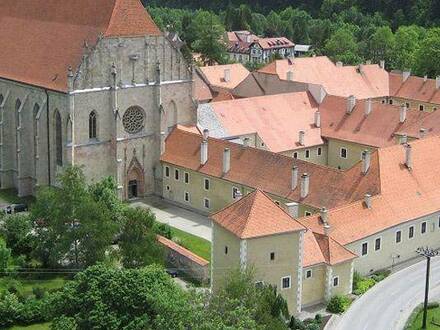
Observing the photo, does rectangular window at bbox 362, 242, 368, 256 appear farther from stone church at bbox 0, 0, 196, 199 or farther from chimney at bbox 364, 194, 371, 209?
stone church at bbox 0, 0, 196, 199

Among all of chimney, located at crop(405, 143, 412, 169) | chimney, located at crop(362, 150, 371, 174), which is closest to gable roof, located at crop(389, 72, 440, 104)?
chimney, located at crop(405, 143, 412, 169)

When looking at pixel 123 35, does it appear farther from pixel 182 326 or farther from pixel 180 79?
pixel 182 326

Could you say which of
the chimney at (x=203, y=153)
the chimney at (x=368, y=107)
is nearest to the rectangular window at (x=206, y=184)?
the chimney at (x=203, y=153)

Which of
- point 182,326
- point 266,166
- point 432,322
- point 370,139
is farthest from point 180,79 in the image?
point 182,326

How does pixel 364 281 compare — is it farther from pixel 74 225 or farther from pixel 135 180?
pixel 135 180

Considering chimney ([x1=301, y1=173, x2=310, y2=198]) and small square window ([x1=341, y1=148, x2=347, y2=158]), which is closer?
chimney ([x1=301, y1=173, x2=310, y2=198])

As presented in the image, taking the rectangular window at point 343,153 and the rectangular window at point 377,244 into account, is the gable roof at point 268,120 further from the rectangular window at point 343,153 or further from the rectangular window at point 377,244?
the rectangular window at point 377,244

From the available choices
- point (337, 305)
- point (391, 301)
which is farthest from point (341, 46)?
point (337, 305)
